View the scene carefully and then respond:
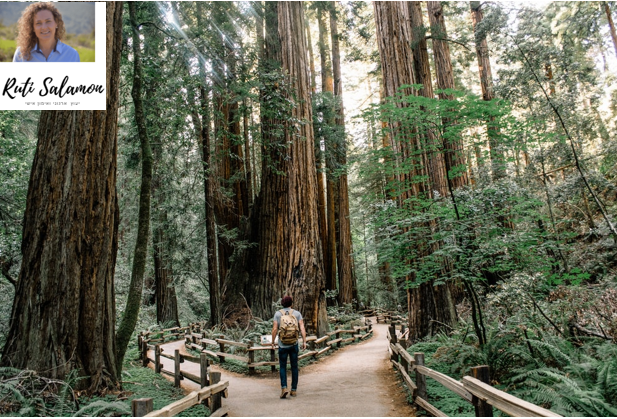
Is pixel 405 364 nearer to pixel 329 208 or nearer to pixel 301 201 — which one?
pixel 301 201

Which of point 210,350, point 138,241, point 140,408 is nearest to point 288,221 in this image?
point 210,350

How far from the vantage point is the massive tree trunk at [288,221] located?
10727 mm

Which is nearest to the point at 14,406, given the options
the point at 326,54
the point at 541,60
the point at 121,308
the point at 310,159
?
the point at 310,159

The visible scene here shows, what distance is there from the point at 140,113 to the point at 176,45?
2.48 meters

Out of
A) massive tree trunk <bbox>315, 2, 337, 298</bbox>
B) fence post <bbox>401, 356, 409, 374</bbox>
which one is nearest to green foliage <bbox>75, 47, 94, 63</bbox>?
fence post <bbox>401, 356, 409, 374</bbox>

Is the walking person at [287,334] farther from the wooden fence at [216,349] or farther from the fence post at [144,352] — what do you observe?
the fence post at [144,352]

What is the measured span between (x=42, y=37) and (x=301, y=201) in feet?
24.0

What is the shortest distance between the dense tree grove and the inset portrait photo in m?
0.54

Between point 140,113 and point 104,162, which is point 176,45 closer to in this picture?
point 140,113

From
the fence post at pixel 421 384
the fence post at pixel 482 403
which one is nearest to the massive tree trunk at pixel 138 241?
the fence post at pixel 421 384

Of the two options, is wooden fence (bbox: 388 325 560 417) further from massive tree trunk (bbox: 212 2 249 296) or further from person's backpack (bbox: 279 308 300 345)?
massive tree trunk (bbox: 212 2 249 296)

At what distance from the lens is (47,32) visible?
494 centimetres

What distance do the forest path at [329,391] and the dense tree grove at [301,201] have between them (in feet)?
3.65

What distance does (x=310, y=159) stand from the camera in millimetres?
11570
